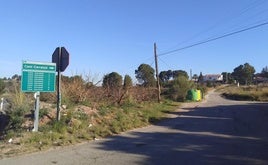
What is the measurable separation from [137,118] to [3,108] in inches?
262

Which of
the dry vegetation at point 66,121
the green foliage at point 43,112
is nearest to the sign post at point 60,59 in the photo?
the green foliage at point 43,112

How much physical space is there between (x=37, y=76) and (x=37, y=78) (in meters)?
0.07

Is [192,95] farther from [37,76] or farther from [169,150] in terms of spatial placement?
[169,150]

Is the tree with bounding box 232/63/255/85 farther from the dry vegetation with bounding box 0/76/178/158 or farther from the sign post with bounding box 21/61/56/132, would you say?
the sign post with bounding box 21/61/56/132

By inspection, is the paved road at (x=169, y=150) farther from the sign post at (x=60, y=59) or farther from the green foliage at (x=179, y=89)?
the green foliage at (x=179, y=89)

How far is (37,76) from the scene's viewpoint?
1475cm

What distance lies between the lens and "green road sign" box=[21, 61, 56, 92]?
14.4 m

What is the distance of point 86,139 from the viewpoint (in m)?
14.2

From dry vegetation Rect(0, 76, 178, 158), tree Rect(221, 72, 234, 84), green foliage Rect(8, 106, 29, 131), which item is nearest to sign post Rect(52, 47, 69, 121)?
dry vegetation Rect(0, 76, 178, 158)

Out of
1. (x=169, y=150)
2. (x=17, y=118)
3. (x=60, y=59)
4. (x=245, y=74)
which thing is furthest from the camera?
(x=245, y=74)

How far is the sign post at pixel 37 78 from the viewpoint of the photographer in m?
14.4

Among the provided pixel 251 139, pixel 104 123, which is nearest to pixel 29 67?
pixel 104 123

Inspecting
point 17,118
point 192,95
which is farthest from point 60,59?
point 192,95

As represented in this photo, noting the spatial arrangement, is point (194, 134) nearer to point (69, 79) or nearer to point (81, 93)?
point (81, 93)
